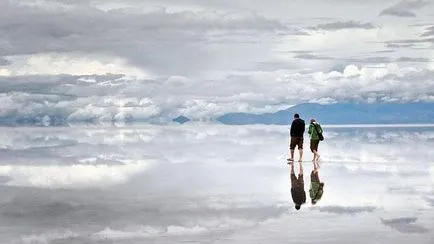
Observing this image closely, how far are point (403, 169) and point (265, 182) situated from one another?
8.85 metres

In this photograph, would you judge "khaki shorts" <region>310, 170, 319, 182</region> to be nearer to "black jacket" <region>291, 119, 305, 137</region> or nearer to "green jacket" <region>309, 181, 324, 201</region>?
"green jacket" <region>309, 181, 324, 201</region>

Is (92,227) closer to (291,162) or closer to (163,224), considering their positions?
(163,224)

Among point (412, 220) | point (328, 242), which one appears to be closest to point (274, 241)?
point (328, 242)

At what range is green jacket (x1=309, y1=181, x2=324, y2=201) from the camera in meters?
20.0

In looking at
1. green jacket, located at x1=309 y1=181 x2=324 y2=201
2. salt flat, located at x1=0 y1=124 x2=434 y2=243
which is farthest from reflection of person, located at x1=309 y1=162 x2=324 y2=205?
salt flat, located at x1=0 y1=124 x2=434 y2=243

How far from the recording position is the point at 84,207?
60.6ft

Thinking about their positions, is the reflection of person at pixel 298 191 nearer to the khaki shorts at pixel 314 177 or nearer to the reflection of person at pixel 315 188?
the reflection of person at pixel 315 188

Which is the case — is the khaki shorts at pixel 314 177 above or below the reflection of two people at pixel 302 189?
above

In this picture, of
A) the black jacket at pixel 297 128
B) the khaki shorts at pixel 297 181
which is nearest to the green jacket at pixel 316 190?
the khaki shorts at pixel 297 181

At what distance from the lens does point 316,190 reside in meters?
21.9

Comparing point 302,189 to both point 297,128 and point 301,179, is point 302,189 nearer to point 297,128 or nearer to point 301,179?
point 301,179

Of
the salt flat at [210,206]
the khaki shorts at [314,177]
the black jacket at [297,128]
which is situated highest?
the black jacket at [297,128]

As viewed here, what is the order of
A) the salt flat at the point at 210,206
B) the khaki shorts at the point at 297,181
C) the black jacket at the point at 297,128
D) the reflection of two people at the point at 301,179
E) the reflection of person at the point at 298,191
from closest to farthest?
the salt flat at the point at 210,206
the reflection of person at the point at 298,191
the reflection of two people at the point at 301,179
the khaki shorts at the point at 297,181
the black jacket at the point at 297,128

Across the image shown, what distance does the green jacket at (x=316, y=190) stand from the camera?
789 inches
